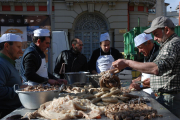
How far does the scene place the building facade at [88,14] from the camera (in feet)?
44.5

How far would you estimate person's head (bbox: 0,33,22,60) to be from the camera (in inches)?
111

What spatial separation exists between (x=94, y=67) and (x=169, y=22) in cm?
268

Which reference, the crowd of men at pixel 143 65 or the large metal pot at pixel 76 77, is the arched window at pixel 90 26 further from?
the large metal pot at pixel 76 77

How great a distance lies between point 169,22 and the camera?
8.63ft

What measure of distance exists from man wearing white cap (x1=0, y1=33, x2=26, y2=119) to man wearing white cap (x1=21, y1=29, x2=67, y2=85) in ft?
1.21

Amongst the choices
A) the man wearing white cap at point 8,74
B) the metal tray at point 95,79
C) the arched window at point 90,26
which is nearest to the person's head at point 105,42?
the metal tray at point 95,79

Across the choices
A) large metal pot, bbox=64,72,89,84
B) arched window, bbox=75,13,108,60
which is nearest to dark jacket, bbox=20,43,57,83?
large metal pot, bbox=64,72,89,84

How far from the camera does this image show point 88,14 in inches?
545

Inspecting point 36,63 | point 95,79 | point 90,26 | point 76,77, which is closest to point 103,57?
point 76,77

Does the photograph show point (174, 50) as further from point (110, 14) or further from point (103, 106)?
point (110, 14)

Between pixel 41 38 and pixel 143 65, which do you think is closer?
pixel 143 65

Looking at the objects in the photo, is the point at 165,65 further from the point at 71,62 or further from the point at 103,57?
the point at 71,62

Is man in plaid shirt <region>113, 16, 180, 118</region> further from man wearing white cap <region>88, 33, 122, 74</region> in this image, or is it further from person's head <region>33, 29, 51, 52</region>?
man wearing white cap <region>88, 33, 122, 74</region>

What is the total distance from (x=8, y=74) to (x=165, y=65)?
194 centimetres
